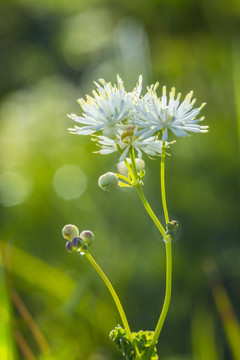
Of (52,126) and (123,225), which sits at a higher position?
(52,126)

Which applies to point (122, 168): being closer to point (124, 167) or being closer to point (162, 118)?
point (124, 167)

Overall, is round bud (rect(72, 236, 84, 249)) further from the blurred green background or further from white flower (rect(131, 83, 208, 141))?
the blurred green background

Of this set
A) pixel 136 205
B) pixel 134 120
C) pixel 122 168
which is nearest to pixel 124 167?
pixel 122 168

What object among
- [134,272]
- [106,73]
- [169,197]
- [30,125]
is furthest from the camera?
[106,73]

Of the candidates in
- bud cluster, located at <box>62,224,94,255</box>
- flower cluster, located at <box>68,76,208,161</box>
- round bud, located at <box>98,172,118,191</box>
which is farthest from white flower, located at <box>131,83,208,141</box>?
bud cluster, located at <box>62,224,94,255</box>

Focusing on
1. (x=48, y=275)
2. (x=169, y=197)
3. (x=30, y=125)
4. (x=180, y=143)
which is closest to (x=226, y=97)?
(x=180, y=143)

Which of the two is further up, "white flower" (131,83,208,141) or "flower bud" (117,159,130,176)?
"white flower" (131,83,208,141)

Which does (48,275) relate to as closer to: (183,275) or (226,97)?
(183,275)
